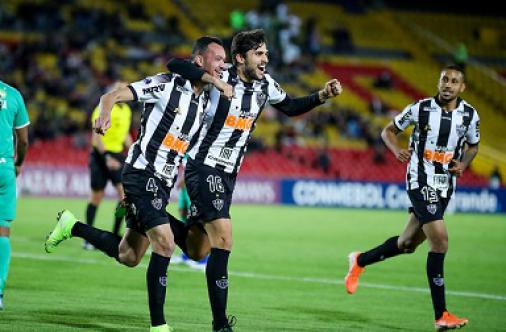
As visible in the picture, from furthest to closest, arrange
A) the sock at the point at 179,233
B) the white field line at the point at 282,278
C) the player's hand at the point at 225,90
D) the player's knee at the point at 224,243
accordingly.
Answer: the white field line at the point at 282,278 → the sock at the point at 179,233 → the player's knee at the point at 224,243 → the player's hand at the point at 225,90

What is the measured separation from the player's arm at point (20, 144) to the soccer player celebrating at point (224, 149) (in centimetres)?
163

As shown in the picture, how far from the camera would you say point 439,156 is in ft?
30.6

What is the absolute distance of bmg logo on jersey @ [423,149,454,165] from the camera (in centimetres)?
931

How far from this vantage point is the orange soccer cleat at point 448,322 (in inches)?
328

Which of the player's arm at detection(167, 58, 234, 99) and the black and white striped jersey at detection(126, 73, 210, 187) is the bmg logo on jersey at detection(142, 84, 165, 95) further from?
the player's arm at detection(167, 58, 234, 99)

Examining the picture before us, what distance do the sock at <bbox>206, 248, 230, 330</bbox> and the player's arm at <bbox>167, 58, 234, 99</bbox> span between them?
1389mm

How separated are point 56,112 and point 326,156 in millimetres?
8787

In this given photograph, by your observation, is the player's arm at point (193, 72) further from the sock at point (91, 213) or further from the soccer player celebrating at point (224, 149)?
the sock at point (91, 213)

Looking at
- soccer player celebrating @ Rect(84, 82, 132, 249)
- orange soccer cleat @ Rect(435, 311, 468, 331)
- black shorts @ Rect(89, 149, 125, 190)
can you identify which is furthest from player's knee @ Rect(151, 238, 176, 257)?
black shorts @ Rect(89, 149, 125, 190)

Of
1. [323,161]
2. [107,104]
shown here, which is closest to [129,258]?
[107,104]

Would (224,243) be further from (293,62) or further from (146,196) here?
(293,62)

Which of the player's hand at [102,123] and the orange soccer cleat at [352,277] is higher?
the player's hand at [102,123]

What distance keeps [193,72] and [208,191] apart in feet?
3.51

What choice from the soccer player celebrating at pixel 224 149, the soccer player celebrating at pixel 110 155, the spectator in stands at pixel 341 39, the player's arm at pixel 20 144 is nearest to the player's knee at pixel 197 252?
the soccer player celebrating at pixel 224 149
